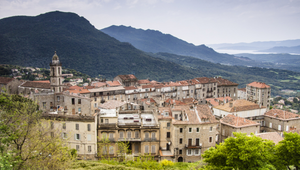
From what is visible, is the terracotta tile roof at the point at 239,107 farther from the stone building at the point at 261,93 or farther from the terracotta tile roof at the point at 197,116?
the stone building at the point at 261,93

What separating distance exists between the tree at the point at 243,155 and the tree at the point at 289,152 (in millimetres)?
896

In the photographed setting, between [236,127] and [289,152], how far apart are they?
17.8 m

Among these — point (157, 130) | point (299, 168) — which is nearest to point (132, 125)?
point (157, 130)

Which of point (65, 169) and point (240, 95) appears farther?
point (240, 95)

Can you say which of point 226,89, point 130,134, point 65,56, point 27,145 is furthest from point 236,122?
point 65,56

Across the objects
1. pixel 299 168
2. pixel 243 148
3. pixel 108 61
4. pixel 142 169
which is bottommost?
pixel 142 169

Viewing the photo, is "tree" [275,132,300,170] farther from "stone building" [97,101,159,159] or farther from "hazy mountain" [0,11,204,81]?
"hazy mountain" [0,11,204,81]

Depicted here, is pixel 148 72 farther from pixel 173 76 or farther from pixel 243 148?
pixel 243 148

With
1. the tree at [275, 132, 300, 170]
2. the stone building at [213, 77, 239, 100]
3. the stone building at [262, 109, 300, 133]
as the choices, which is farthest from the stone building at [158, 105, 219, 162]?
the stone building at [213, 77, 239, 100]

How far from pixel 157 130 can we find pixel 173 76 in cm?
14652

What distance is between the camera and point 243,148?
25078mm

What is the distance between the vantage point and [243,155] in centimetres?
2444

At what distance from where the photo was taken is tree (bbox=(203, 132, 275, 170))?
24.8 meters

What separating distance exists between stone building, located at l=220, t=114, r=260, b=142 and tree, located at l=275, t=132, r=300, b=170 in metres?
17.2
